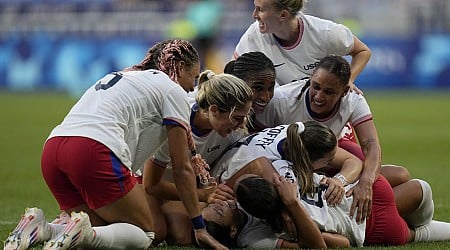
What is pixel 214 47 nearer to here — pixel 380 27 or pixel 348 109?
pixel 380 27

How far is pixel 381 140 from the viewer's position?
15820 mm

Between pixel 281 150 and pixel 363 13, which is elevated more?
pixel 281 150

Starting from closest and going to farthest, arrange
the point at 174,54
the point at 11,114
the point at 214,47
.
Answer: the point at 174,54 < the point at 11,114 < the point at 214,47

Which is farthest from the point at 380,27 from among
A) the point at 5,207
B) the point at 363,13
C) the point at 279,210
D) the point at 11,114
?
the point at 279,210

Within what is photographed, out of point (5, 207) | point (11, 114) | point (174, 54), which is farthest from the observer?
point (11, 114)

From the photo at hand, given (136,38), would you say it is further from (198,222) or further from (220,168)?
(198,222)

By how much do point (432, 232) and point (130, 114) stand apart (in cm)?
220

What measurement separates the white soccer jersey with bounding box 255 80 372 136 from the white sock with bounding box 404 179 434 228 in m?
0.62

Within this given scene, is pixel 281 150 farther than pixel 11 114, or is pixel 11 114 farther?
pixel 11 114

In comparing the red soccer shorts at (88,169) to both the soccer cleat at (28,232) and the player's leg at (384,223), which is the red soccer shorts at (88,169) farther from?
the player's leg at (384,223)

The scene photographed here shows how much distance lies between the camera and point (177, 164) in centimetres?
595

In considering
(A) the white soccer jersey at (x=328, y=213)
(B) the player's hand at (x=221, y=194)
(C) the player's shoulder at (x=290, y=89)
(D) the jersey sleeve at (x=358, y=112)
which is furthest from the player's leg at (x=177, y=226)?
(D) the jersey sleeve at (x=358, y=112)

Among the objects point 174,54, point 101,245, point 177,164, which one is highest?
point 174,54

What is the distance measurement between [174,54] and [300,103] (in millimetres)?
1080
